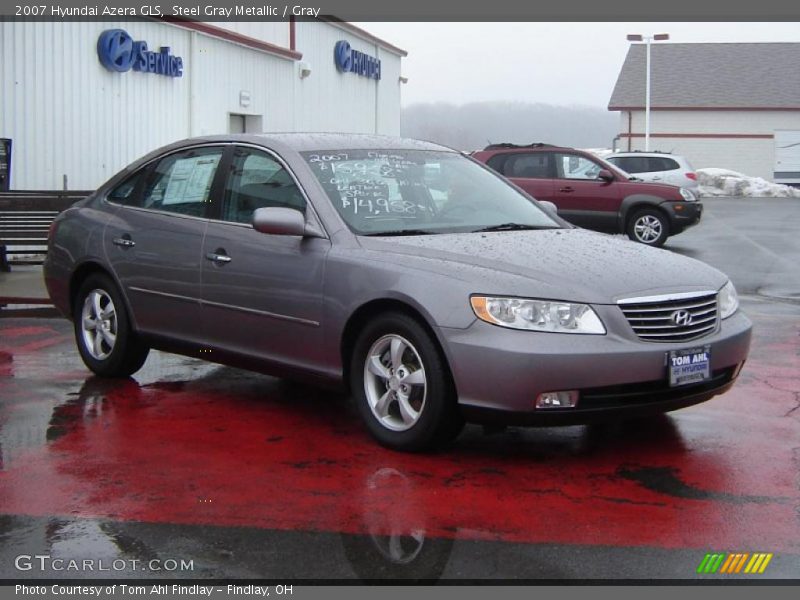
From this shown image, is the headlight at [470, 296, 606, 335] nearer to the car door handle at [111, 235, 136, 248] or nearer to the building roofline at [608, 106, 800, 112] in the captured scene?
the car door handle at [111, 235, 136, 248]

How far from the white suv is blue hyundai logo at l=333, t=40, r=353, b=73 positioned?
724 centimetres

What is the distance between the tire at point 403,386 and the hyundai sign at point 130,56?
41.4ft

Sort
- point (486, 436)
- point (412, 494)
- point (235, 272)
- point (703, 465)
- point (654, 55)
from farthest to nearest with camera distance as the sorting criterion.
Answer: point (654, 55) → point (235, 272) → point (486, 436) → point (703, 465) → point (412, 494)

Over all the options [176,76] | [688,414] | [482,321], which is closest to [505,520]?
[482,321]

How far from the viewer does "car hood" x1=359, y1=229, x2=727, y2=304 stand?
17.8 ft

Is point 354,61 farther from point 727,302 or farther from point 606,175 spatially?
point 727,302

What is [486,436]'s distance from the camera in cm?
618

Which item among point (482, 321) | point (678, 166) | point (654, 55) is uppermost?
point (654, 55)

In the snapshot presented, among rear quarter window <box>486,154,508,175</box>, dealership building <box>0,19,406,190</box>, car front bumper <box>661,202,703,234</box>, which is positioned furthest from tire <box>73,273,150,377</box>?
car front bumper <box>661,202,703,234</box>

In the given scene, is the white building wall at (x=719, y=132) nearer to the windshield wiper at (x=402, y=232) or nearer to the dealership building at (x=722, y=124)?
the dealership building at (x=722, y=124)

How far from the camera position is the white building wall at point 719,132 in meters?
52.4

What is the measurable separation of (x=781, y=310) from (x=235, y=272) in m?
6.88

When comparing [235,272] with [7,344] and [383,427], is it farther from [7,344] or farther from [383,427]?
[7,344]

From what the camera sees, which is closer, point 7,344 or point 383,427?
point 383,427
